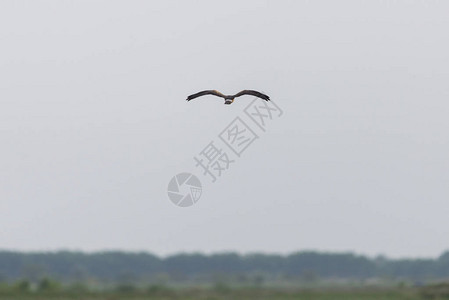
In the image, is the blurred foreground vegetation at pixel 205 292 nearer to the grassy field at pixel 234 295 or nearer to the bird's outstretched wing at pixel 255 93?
the grassy field at pixel 234 295

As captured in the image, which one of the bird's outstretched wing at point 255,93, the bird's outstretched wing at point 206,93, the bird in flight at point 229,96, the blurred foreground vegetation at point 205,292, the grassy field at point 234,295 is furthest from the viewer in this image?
the blurred foreground vegetation at point 205,292

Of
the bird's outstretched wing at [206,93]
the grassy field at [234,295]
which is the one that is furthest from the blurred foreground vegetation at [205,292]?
the bird's outstretched wing at [206,93]

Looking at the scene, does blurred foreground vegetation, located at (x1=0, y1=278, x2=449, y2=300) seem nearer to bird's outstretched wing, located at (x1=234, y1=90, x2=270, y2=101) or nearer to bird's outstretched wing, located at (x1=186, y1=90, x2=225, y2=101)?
bird's outstretched wing, located at (x1=186, y1=90, x2=225, y2=101)

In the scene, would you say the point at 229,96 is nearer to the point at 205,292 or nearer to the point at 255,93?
the point at 255,93

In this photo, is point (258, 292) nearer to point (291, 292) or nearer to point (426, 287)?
point (291, 292)

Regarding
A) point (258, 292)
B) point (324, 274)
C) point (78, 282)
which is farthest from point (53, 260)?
point (324, 274)

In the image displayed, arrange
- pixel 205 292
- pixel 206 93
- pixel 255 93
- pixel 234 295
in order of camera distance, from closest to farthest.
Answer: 1. pixel 255 93
2. pixel 206 93
3. pixel 234 295
4. pixel 205 292

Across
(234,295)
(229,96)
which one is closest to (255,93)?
(229,96)

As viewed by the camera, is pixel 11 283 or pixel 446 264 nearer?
pixel 11 283

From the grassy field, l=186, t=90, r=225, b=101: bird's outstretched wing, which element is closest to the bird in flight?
l=186, t=90, r=225, b=101: bird's outstretched wing

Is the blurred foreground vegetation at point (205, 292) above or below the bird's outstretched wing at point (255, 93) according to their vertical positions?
below

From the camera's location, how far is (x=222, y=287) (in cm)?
5566

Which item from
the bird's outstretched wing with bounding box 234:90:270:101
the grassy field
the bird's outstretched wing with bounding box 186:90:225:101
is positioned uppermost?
the bird's outstretched wing with bounding box 186:90:225:101

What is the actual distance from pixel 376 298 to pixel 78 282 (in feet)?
59.7
